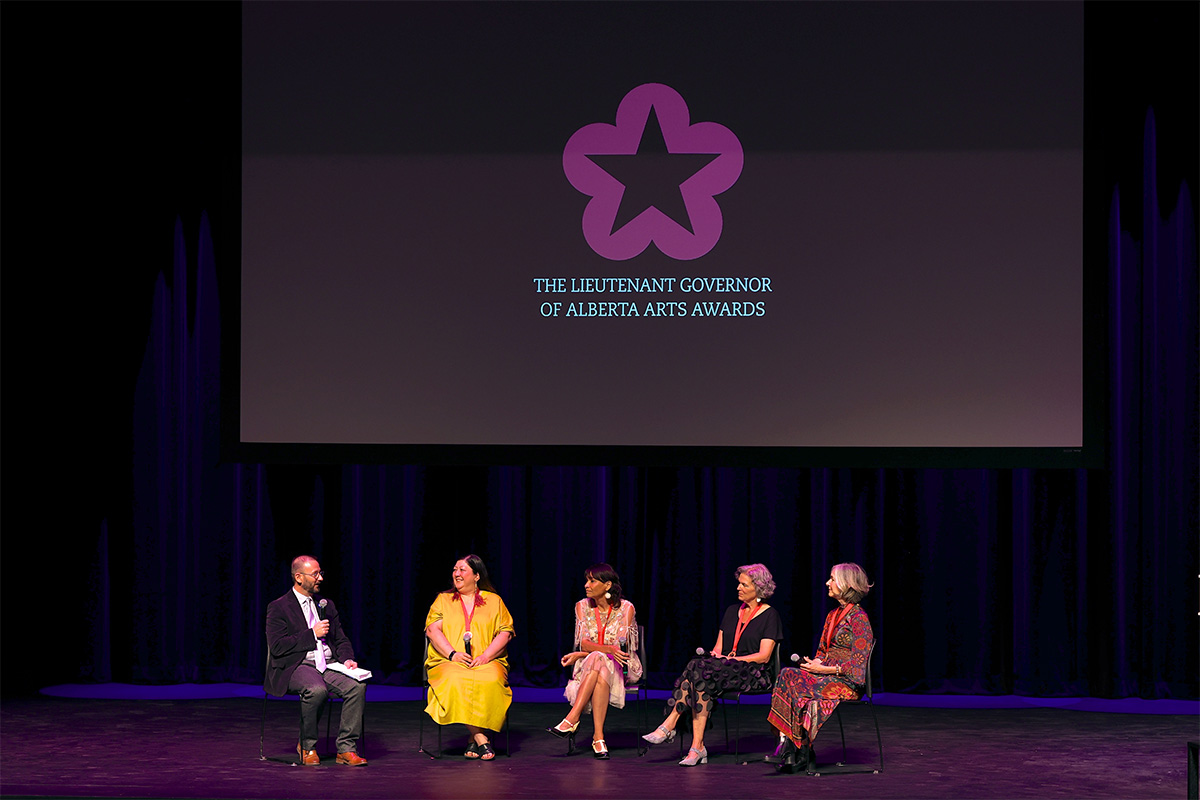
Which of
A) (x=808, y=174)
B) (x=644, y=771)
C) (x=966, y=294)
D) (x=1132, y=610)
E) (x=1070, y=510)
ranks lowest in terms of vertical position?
(x=644, y=771)

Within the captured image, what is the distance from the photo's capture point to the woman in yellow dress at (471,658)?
576 cm

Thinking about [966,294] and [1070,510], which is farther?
[1070,510]

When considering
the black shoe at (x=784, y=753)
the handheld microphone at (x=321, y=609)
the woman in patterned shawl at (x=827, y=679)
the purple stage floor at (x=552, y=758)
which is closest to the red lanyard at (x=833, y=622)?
the woman in patterned shawl at (x=827, y=679)

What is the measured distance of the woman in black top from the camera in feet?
18.7

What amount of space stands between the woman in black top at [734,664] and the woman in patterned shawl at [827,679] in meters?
0.16

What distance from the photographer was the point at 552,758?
5.82 m

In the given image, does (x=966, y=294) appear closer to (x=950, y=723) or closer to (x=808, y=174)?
(x=808, y=174)

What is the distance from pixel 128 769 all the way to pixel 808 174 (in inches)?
154

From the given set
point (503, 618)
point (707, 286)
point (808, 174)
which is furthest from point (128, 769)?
point (808, 174)

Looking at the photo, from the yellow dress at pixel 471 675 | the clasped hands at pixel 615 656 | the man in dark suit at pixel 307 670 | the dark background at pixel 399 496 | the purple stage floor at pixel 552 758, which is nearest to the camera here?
the purple stage floor at pixel 552 758

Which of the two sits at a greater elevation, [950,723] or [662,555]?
[662,555]

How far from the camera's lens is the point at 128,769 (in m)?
5.54

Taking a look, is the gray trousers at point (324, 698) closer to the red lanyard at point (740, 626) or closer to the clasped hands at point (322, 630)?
the clasped hands at point (322, 630)

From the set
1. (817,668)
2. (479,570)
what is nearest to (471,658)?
(479,570)
